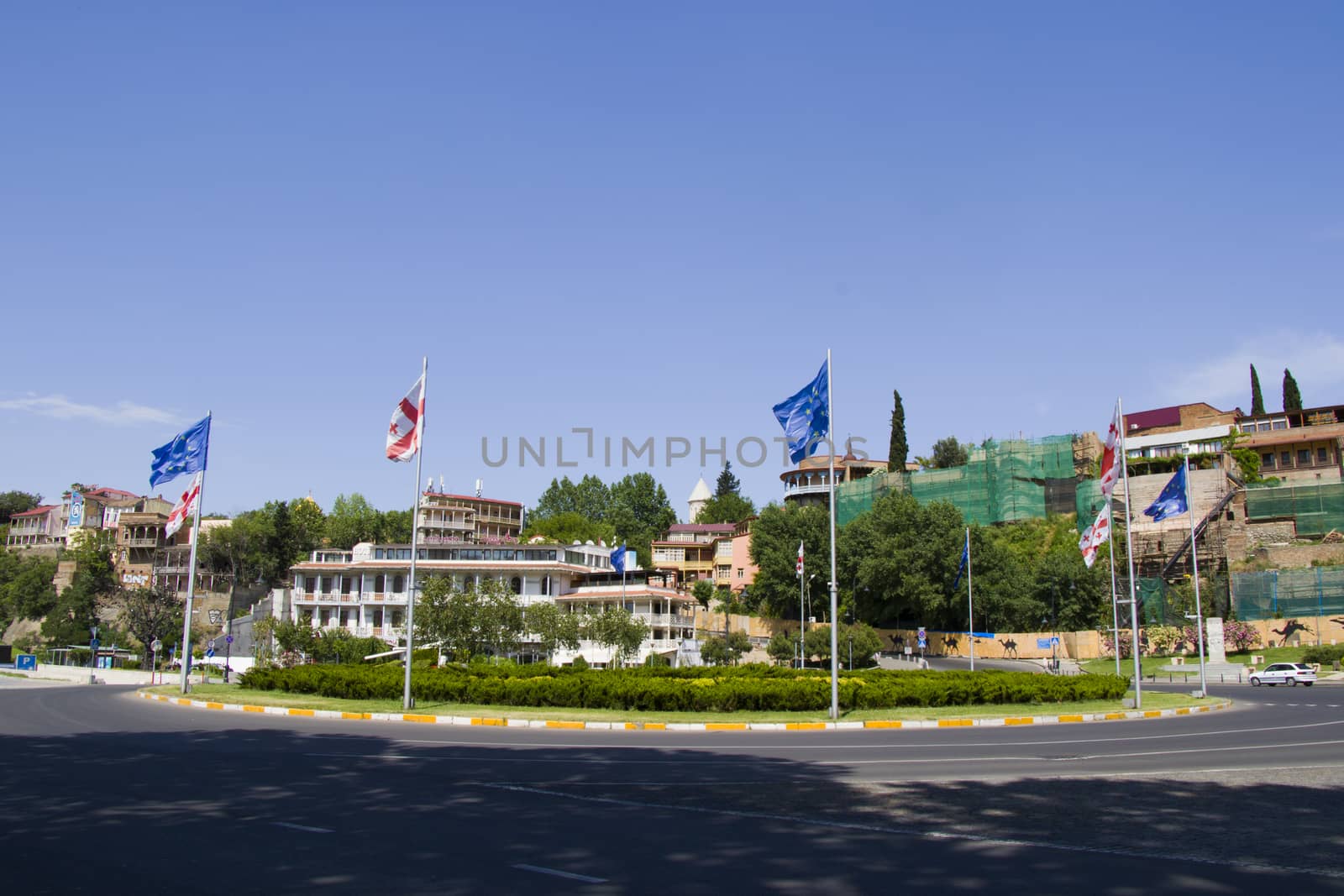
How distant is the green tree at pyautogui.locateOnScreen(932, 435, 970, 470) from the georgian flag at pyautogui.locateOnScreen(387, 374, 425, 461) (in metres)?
91.6

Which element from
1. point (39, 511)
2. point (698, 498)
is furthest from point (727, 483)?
point (39, 511)

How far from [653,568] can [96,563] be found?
202 feet

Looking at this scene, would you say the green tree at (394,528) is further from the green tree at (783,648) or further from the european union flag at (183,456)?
the european union flag at (183,456)

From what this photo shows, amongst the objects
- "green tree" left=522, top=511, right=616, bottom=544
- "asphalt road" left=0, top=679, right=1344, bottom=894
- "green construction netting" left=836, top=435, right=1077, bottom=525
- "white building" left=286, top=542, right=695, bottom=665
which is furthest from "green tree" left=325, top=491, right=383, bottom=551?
"asphalt road" left=0, top=679, right=1344, bottom=894

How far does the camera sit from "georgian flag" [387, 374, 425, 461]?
28.5 m

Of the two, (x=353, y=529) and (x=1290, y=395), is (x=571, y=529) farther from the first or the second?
(x=1290, y=395)

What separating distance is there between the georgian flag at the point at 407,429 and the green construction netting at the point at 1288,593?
56.3 meters

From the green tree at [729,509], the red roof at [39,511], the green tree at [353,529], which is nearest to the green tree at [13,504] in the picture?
the red roof at [39,511]

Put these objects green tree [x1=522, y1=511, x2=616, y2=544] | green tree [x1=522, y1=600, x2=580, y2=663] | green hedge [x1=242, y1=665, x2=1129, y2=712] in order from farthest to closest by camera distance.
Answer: green tree [x1=522, y1=511, x2=616, y2=544] → green tree [x1=522, y1=600, x2=580, y2=663] → green hedge [x1=242, y1=665, x2=1129, y2=712]

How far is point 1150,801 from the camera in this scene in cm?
1275

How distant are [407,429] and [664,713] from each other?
11.1 meters

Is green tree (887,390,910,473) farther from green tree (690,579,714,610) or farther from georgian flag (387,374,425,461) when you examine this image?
georgian flag (387,374,425,461)

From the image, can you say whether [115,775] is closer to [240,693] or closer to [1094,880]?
[1094,880]

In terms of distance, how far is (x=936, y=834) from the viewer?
416 inches
